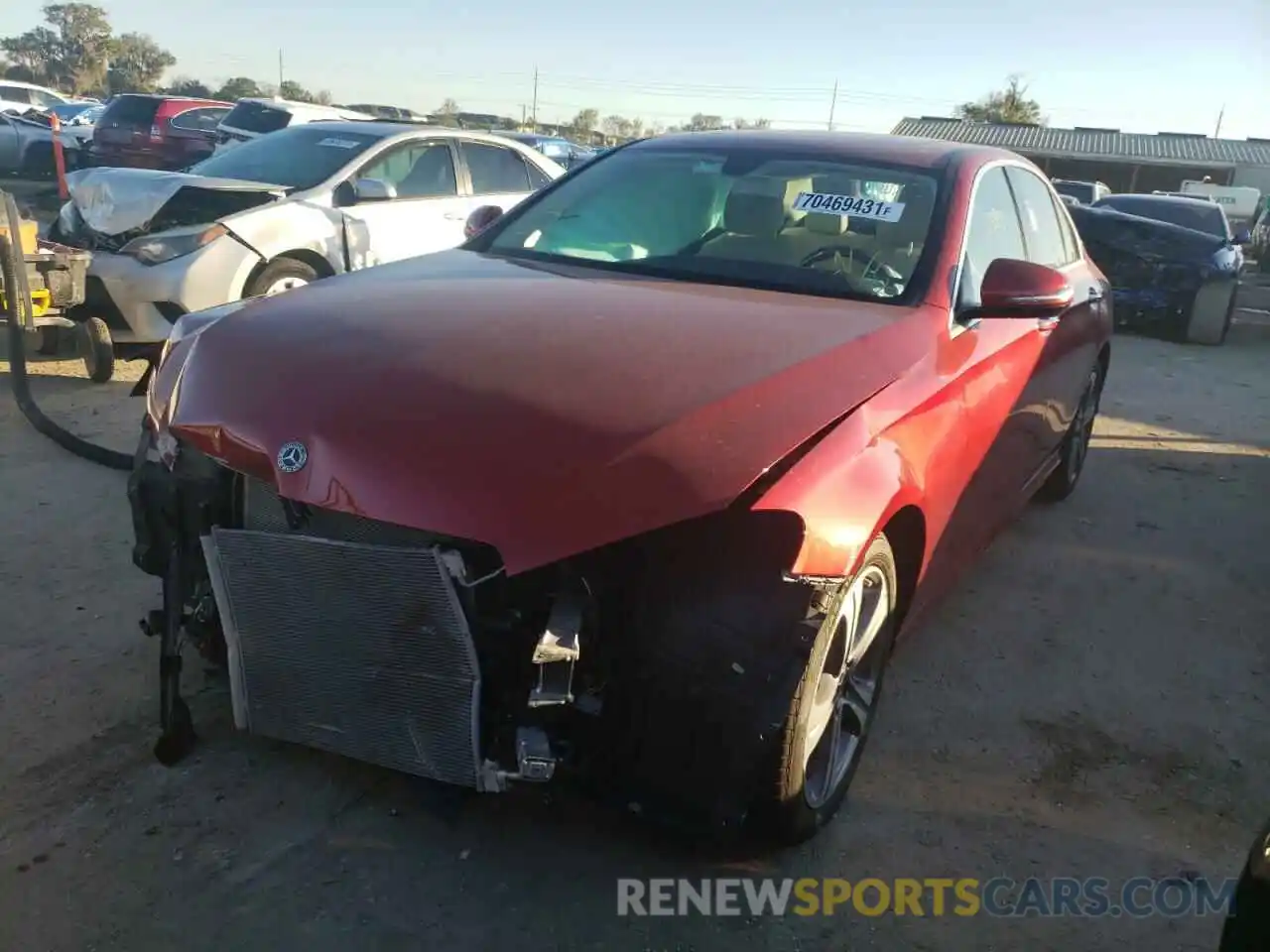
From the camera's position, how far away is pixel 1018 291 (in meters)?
3.15

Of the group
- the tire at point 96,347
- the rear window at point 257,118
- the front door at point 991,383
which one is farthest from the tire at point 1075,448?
the rear window at point 257,118

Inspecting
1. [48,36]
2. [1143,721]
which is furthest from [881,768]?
[48,36]

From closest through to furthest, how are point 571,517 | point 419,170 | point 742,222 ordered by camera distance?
point 571,517 → point 742,222 → point 419,170

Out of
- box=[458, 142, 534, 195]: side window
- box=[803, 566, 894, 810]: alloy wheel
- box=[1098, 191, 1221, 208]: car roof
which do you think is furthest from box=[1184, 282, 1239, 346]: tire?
box=[803, 566, 894, 810]: alloy wheel

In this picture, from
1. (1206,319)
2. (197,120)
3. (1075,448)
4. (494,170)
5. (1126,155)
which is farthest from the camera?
(1126,155)

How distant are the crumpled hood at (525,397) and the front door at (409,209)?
170 inches

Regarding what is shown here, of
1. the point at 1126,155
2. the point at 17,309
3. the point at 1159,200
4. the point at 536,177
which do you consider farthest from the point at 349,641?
the point at 1126,155

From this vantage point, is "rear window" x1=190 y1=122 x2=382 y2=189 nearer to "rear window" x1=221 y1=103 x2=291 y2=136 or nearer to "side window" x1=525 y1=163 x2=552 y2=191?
"side window" x1=525 y1=163 x2=552 y2=191

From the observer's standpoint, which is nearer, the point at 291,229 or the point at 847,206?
the point at 847,206

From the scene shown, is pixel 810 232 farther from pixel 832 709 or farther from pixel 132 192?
pixel 132 192

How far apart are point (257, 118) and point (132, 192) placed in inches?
344

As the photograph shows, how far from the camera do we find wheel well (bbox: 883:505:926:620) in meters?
2.72

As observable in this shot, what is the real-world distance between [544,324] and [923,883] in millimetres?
1663

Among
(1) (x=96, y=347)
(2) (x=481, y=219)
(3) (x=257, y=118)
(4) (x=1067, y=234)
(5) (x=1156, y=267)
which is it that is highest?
(3) (x=257, y=118)
